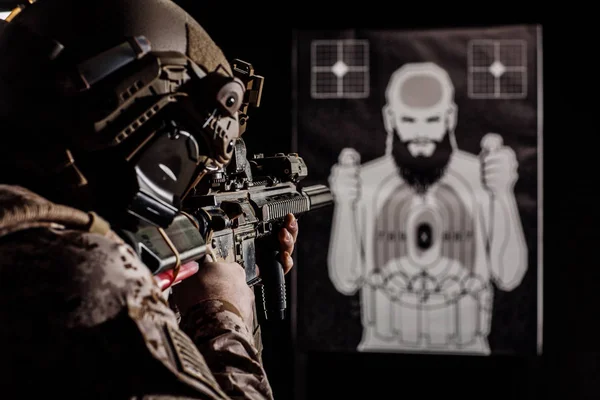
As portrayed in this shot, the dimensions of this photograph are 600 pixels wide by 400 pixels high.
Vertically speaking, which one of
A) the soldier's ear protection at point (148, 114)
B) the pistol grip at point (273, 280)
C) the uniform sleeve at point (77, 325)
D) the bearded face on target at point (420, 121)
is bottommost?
the pistol grip at point (273, 280)

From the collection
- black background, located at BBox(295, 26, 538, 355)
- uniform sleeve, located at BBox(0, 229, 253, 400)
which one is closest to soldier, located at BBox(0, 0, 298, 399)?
uniform sleeve, located at BBox(0, 229, 253, 400)

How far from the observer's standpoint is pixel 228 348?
2.66 ft

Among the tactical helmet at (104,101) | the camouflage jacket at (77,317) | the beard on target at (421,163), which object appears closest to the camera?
the camouflage jacket at (77,317)

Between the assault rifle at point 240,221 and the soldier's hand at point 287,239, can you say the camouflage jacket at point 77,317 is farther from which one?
the soldier's hand at point 287,239

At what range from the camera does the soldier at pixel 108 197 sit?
1.91ft

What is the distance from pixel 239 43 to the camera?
2.75 m

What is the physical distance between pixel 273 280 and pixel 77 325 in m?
1.10

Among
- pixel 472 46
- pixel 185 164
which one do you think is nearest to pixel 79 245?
pixel 185 164

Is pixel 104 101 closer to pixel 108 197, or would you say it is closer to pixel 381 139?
pixel 108 197

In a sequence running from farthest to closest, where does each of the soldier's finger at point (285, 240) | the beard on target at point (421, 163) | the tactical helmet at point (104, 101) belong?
the beard on target at point (421, 163) < the soldier's finger at point (285, 240) < the tactical helmet at point (104, 101)
